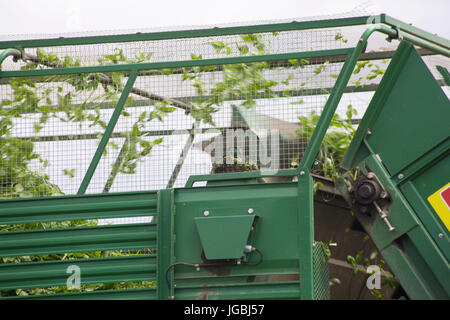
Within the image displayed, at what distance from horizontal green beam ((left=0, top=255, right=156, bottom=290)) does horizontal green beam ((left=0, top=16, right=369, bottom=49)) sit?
1.23 metres

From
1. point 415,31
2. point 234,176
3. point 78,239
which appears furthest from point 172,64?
point 415,31

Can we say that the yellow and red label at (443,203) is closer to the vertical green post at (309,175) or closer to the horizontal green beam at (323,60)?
the vertical green post at (309,175)

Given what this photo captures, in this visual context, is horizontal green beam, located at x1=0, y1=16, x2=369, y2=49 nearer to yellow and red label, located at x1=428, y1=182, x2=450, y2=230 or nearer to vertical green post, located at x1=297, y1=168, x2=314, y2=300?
vertical green post, located at x1=297, y1=168, x2=314, y2=300

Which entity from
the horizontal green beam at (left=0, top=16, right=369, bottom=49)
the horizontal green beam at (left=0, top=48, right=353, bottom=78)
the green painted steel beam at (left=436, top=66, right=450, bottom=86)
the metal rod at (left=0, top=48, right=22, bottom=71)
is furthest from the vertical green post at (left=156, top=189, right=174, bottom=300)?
the green painted steel beam at (left=436, top=66, right=450, bottom=86)

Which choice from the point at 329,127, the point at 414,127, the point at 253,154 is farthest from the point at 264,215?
the point at 414,127

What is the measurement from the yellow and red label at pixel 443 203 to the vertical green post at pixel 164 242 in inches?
50.6

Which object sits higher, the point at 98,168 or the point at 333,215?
the point at 98,168

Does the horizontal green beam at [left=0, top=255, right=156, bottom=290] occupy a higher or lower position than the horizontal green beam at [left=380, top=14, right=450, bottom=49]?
lower

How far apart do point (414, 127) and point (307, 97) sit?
0.55 metres

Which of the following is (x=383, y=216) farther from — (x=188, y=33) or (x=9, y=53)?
(x=9, y=53)

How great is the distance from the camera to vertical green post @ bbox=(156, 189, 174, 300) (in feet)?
10.3

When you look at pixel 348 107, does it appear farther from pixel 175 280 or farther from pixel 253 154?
pixel 175 280

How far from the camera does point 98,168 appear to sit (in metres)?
3.42
